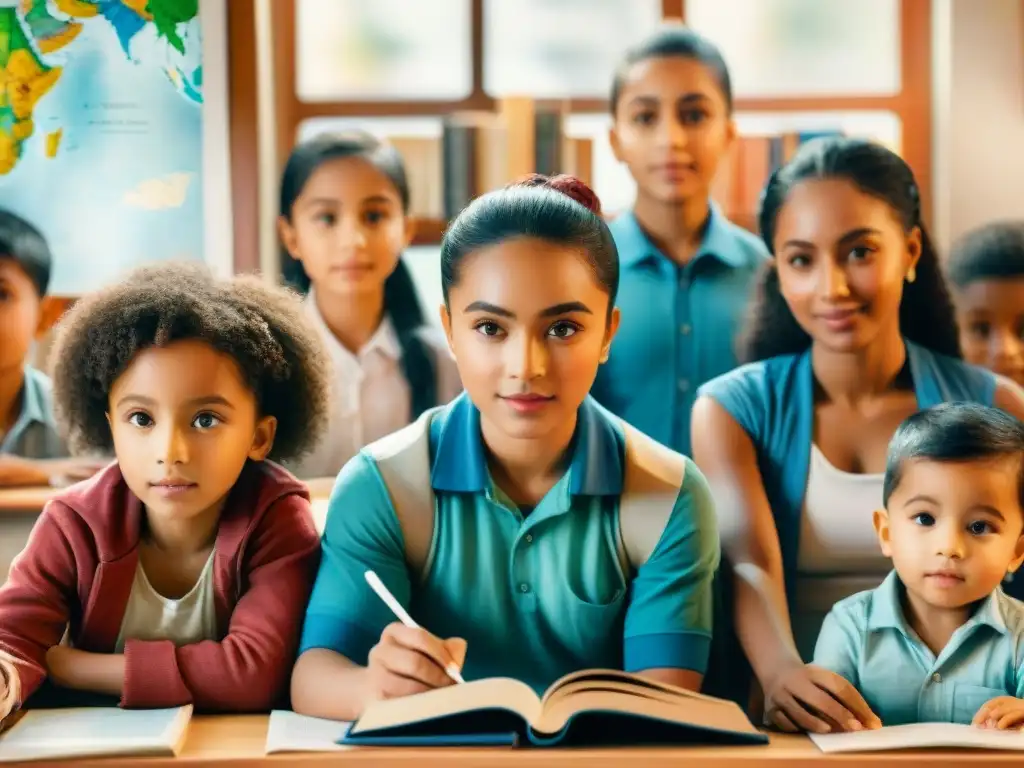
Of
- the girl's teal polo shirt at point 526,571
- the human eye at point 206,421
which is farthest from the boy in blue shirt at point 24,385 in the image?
the girl's teal polo shirt at point 526,571

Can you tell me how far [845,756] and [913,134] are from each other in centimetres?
231

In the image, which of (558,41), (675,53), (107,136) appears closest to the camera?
(675,53)

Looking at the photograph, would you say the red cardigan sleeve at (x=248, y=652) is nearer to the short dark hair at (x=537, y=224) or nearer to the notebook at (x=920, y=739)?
the short dark hair at (x=537, y=224)

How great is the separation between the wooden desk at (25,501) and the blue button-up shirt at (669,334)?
1.22 m

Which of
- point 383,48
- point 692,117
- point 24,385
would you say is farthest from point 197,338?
point 383,48

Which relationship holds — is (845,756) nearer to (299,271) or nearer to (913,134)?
(299,271)

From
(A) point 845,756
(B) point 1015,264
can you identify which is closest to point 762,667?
(A) point 845,756

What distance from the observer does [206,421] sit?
176 cm

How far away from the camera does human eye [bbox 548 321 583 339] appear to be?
1.69 m

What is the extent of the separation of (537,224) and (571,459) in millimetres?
330

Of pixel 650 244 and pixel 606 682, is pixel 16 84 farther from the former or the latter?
pixel 606 682

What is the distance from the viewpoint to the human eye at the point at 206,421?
1.75 metres

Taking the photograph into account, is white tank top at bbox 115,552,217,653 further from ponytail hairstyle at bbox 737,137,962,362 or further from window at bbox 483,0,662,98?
window at bbox 483,0,662,98

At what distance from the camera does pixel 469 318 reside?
170cm
